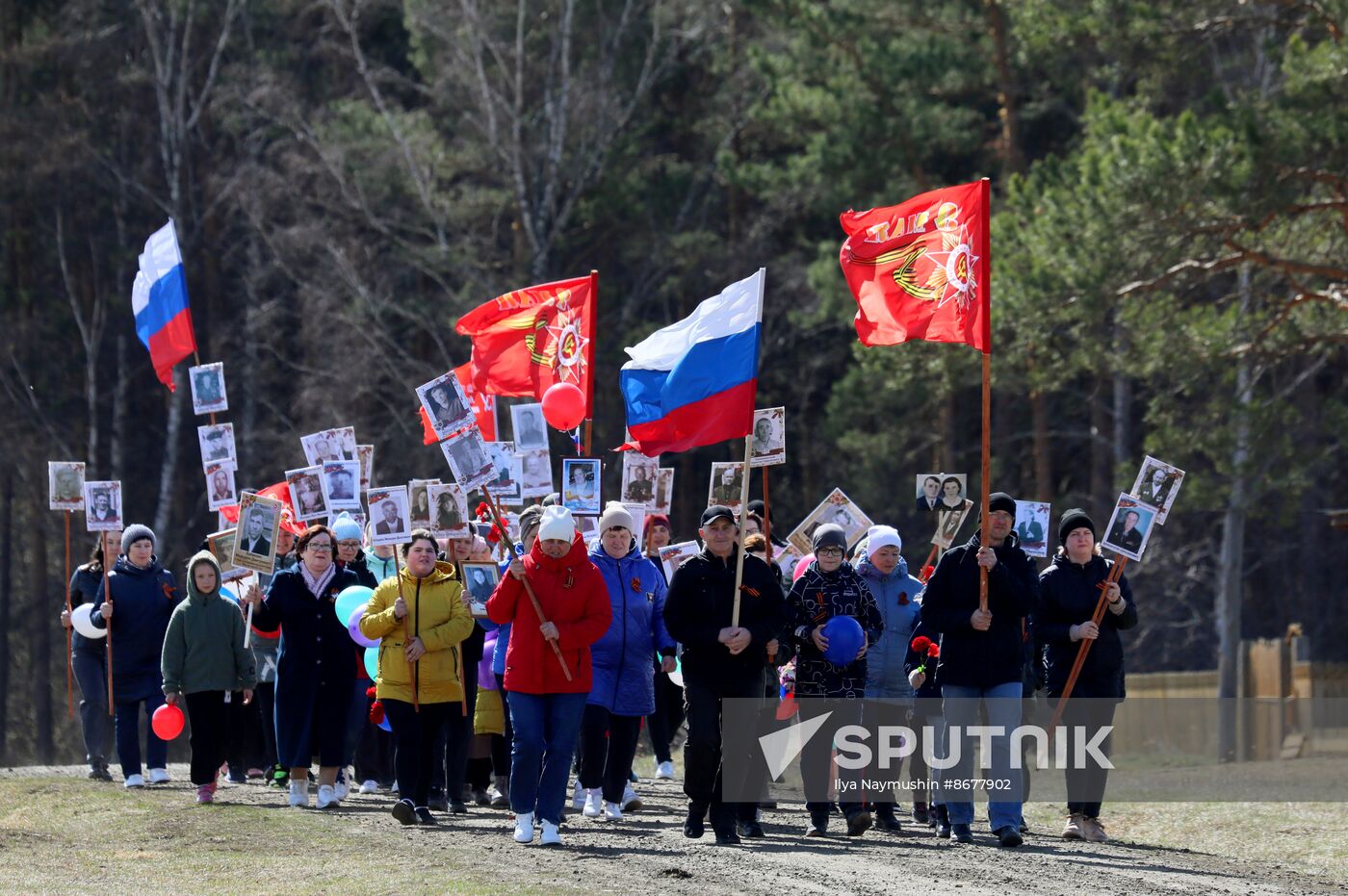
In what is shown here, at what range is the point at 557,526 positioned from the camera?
10945 mm

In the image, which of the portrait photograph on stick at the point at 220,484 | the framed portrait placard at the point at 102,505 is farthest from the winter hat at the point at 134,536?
the portrait photograph on stick at the point at 220,484

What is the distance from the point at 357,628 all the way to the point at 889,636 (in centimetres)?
341

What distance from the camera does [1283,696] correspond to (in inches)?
942

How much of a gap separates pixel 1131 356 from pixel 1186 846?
36.7 ft

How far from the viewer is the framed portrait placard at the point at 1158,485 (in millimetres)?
12453

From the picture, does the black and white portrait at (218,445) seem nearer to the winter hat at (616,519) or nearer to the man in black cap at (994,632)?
the winter hat at (616,519)

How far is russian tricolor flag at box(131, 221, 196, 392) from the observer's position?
56.6 feet

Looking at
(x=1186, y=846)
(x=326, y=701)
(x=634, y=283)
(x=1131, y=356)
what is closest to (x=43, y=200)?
(x=634, y=283)

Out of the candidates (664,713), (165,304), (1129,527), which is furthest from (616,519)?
(165,304)

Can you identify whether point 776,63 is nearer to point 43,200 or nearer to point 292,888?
point 43,200

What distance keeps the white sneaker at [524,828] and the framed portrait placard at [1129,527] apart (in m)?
3.96

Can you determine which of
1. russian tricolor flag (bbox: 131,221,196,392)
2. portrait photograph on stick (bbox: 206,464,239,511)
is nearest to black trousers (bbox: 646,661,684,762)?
portrait photograph on stick (bbox: 206,464,239,511)

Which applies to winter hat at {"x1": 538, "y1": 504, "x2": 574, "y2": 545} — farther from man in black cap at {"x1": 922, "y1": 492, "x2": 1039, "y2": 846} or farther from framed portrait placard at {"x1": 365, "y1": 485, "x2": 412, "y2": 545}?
framed portrait placard at {"x1": 365, "y1": 485, "x2": 412, "y2": 545}

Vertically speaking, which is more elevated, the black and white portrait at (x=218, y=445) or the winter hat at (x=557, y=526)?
the black and white portrait at (x=218, y=445)
